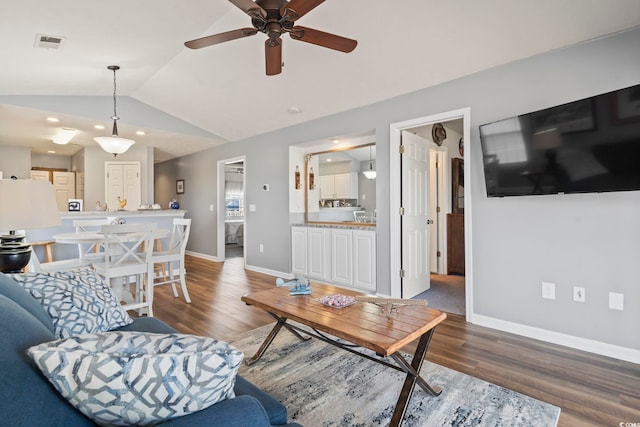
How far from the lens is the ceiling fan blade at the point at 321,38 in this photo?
207 cm

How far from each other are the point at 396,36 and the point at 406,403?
9.16ft

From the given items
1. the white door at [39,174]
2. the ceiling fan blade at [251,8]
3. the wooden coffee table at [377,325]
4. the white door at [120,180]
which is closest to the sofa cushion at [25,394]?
the wooden coffee table at [377,325]

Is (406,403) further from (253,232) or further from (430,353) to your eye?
(253,232)

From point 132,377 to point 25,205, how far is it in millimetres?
1938

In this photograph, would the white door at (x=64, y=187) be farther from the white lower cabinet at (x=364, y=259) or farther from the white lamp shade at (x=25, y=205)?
the white lower cabinet at (x=364, y=259)

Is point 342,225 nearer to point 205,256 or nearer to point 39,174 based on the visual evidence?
point 205,256

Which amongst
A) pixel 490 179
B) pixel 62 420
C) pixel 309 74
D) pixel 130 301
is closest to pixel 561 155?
pixel 490 179

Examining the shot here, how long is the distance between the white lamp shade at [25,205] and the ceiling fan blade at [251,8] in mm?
1685

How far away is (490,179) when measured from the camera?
113 inches

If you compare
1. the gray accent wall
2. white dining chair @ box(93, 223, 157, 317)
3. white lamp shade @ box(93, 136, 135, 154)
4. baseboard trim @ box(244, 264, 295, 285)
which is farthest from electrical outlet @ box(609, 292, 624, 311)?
white lamp shade @ box(93, 136, 135, 154)

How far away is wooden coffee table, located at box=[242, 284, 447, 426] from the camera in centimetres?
159

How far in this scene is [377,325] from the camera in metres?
1.75

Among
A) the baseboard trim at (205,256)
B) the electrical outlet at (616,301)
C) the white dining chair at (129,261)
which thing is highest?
the white dining chair at (129,261)

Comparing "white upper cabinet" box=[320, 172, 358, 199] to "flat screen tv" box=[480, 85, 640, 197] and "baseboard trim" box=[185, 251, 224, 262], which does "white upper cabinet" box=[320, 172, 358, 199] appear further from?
"baseboard trim" box=[185, 251, 224, 262]
